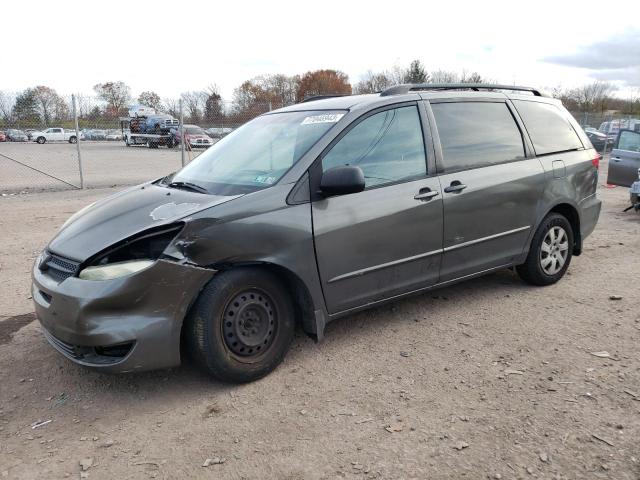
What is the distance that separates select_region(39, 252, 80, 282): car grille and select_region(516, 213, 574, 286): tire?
380cm

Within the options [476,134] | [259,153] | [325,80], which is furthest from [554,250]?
[325,80]

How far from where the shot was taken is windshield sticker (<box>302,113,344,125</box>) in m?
3.75

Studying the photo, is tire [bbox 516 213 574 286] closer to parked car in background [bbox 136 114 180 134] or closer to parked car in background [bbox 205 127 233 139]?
parked car in background [bbox 205 127 233 139]

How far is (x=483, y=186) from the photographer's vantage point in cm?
426

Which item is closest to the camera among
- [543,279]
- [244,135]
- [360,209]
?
[360,209]

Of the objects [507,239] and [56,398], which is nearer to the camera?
[56,398]

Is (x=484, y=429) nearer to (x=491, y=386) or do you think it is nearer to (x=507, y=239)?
(x=491, y=386)

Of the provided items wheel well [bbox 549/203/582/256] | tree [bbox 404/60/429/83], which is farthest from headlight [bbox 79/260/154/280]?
tree [bbox 404/60/429/83]

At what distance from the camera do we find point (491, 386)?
10.6 ft

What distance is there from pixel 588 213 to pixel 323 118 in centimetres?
308

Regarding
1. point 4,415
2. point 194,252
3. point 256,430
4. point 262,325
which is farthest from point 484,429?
point 4,415

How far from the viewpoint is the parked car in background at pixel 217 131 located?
56.9 ft

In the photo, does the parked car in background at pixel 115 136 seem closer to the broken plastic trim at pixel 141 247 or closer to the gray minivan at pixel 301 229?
the gray minivan at pixel 301 229

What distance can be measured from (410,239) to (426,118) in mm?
978
